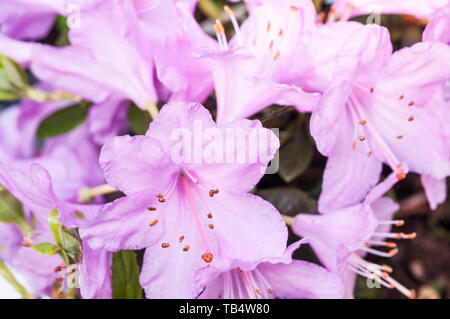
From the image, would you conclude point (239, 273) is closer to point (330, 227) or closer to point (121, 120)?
point (330, 227)

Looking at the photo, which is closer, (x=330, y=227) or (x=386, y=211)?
(x=330, y=227)

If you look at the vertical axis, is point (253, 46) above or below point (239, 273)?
above

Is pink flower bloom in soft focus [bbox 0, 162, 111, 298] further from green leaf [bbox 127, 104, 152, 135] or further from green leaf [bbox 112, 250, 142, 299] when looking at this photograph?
green leaf [bbox 127, 104, 152, 135]

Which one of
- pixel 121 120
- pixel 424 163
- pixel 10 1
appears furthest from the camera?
pixel 121 120

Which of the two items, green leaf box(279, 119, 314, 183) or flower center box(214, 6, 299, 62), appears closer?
flower center box(214, 6, 299, 62)

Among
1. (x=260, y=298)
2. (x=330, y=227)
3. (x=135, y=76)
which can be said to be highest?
(x=135, y=76)

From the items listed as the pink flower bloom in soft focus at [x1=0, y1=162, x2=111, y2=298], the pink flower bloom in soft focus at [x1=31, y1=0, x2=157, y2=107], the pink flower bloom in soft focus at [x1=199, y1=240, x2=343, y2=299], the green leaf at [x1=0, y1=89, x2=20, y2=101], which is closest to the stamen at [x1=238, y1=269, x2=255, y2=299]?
the pink flower bloom in soft focus at [x1=199, y1=240, x2=343, y2=299]

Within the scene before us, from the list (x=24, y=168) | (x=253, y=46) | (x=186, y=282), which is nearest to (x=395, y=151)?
(x=253, y=46)

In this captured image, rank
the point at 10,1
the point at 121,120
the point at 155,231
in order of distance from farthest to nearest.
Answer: the point at 121,120
the point at 10,1
the point at 155,231
